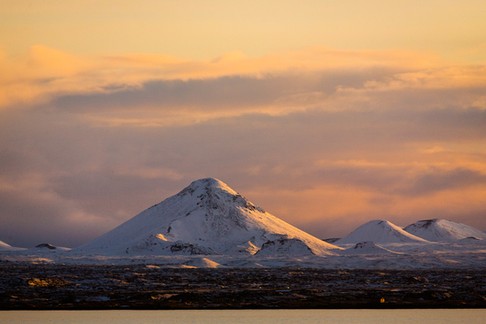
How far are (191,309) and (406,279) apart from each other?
1938 inches

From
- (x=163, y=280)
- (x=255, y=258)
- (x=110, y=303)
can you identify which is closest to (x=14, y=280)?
(x=163, y=280)

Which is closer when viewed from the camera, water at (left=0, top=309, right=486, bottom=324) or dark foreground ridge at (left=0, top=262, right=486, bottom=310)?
water at (left=0, top=309, right=486, bottom=324)

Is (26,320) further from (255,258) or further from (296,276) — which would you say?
(255,258)

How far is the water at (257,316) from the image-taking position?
72625 millimetres

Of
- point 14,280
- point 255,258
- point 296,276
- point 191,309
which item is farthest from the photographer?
point 255,258

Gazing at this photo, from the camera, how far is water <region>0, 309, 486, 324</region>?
238 ft

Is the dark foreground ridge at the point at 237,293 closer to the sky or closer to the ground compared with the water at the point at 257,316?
closer to the sky

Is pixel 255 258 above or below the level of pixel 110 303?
above

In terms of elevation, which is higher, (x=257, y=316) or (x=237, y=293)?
(x=237, y=293)

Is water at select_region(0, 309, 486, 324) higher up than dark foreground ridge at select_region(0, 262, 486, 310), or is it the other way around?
dark foreground ridge at select_region(0, 262, 486, 310)

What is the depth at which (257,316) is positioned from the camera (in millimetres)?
76062

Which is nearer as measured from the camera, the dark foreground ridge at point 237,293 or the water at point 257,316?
the water at point 257,316

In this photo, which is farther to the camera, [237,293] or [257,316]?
[237,293]

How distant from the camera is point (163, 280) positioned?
125 m
